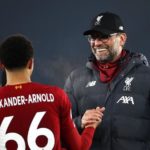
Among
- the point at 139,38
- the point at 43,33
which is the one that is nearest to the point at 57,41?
the point at 43,33

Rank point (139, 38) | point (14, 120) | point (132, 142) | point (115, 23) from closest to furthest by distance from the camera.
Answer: point (14, 120) < point (132, 142) < point (115, 23) < point (139, 38)

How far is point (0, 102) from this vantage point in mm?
1687

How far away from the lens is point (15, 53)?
168cm

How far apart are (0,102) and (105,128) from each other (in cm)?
67

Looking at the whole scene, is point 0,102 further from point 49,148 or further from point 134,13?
point 134,13

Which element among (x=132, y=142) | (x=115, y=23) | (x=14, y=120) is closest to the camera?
(x=14, y=120)

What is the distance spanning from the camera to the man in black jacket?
7.14 ft

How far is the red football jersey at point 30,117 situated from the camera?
1668 millimetres

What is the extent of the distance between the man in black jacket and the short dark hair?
19.1 inches

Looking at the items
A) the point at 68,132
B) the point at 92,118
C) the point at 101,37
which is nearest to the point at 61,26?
the point at 101,37

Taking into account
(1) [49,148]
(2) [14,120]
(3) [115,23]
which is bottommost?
(1) [49,148]

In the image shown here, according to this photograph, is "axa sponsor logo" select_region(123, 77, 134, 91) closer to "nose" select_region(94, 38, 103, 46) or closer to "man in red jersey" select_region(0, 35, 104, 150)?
"nose" select_region(94, 38, 103, 46)

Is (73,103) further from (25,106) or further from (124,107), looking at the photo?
(25,106)

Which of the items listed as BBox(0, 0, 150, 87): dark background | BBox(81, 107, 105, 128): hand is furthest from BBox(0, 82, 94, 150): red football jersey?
BBox(0, 0, 150, 87): dark background
